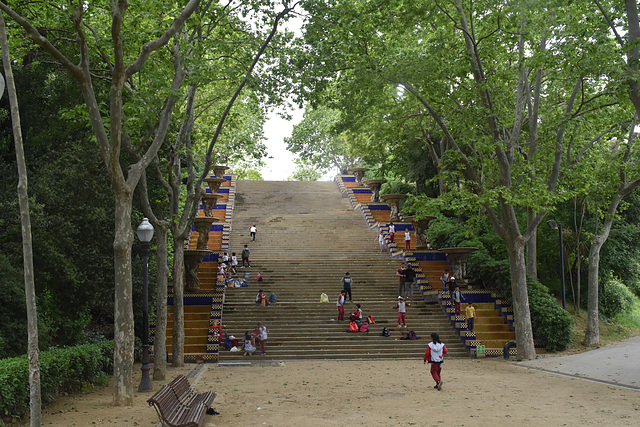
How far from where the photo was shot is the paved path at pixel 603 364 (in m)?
13.1

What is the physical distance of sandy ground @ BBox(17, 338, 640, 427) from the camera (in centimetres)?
903

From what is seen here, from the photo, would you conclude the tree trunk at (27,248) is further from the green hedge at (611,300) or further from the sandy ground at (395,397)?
the green hedge at (611,300)

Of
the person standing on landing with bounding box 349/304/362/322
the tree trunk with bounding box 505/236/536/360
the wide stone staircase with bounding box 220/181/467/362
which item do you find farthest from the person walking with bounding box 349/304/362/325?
the tree trunk with bounding box 505/236/536/360

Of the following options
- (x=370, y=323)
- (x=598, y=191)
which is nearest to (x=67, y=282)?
(x=370, y=323)

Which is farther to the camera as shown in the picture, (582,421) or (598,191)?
(598,191)

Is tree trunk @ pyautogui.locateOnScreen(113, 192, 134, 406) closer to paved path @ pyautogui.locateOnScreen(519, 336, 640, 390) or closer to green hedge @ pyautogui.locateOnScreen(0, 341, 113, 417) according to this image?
green hedge @ pyautogui.locateOnScreen(0, 341, 113, 417)

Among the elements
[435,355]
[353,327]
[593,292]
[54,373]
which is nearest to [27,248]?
[54,373]

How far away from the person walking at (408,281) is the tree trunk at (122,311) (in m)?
13.5

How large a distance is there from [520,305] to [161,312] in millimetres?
10188

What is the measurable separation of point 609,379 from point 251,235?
1930 centimetres

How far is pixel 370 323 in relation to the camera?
20500mm

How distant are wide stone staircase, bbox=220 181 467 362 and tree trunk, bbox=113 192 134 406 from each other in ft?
27.3

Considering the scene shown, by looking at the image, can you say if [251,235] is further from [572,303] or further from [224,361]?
[572,303]

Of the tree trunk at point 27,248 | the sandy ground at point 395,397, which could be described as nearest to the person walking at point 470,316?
the sandy ground at point 395,397
